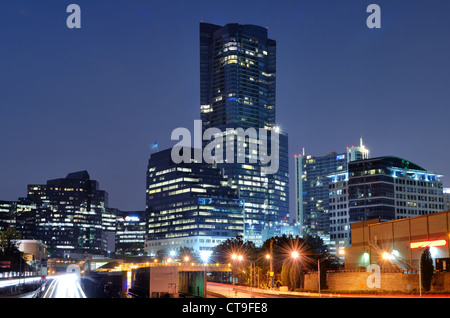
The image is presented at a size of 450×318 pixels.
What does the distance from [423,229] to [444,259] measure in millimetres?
17157

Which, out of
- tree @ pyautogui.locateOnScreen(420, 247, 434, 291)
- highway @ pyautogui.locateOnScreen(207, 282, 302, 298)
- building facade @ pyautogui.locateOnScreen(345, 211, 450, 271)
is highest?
building facade @ pyautogui.locateOnScreen(345, 211, 450, 271)

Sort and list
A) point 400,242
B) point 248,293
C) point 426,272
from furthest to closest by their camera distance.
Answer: point 400,242 < point 248,293 < point 426,272

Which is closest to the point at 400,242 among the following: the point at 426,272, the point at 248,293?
the point at 426,272

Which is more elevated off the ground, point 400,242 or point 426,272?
point 400,242

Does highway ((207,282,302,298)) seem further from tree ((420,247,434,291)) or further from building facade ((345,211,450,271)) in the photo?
building facade ((345,211,450,271))

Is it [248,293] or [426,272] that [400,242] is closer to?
[426,272]

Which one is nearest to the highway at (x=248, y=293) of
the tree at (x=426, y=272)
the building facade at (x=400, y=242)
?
the tree at (x=426, y=272)

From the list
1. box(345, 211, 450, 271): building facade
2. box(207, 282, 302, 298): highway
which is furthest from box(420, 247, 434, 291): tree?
box(207, 282, 302, 298): highway
